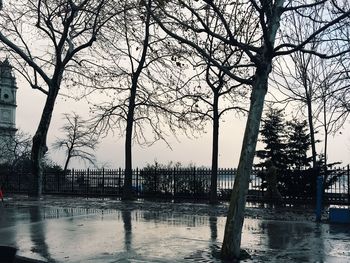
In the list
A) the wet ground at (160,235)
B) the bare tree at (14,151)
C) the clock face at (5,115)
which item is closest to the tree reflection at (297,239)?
the wet ground at (160,235)

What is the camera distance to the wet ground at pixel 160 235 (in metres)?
9.05

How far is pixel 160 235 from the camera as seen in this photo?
11.3 metres

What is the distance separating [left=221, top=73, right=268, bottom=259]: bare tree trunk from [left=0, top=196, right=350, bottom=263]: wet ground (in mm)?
344

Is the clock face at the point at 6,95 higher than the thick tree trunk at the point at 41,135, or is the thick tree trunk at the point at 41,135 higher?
the clock face at the point at 6,95

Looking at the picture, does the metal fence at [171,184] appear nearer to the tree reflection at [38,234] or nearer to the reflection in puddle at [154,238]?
the reflection in puddle at [154,238]

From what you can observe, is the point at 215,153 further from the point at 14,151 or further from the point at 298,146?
the point at 14,151

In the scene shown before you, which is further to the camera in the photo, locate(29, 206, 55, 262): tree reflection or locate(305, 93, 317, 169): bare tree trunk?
locate(305, 93, 317, 169): bare tree trunk

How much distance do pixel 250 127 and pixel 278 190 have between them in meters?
12.5

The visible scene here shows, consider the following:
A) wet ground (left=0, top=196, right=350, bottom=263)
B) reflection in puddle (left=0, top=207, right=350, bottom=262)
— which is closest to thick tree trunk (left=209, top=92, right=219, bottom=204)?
wet ground (left=0, top=196, right=350, bottom=263)

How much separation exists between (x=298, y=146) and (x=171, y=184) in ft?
22.0

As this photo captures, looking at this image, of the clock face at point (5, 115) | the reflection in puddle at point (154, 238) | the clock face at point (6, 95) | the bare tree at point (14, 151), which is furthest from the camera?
the clock face at point (5, 115)

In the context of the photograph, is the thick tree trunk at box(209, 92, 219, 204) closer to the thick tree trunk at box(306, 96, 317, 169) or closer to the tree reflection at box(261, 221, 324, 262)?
the thick tree trunk at box(306, 96, 317, 169)

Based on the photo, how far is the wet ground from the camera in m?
9.05

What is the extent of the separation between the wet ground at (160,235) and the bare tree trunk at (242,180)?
1.13 ft
